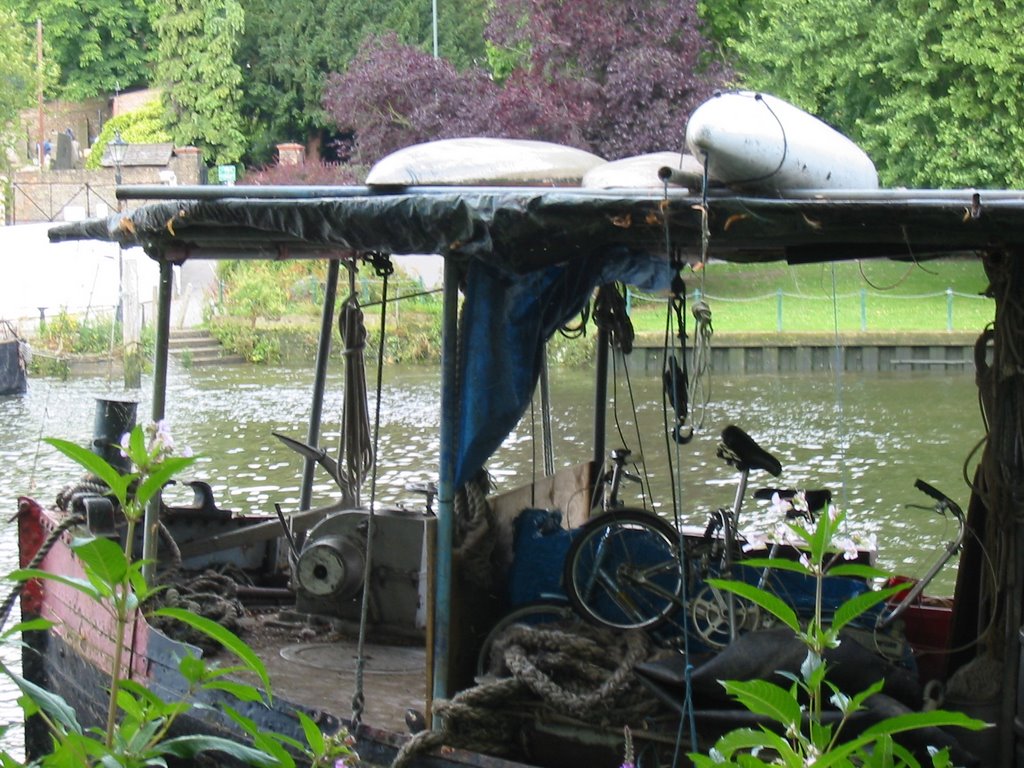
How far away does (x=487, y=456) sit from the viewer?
474 centimetres

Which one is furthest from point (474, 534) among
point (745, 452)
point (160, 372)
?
point (160, 372)

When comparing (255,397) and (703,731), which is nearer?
(703,731)

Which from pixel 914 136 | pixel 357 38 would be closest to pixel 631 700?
pixel 914 136

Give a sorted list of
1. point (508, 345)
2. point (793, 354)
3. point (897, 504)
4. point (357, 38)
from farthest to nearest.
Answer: point (357, 38)
point (793, 354)
point (897, 504)
point (508, 345)

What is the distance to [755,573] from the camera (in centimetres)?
514

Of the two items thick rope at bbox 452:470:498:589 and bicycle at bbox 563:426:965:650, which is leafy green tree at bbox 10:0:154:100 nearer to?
thick rope at bbox 452:470:498:589

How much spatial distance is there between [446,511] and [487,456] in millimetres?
255

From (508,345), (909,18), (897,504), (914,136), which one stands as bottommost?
(897,504)

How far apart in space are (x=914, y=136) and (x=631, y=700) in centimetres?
2235

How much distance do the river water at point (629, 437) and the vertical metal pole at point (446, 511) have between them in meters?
4.28

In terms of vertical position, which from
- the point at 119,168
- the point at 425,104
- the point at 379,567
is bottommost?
the point at 379,567

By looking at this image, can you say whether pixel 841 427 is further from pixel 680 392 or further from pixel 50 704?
pixel 50 704

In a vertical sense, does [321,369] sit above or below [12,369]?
above

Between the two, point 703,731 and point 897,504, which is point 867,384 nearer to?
point 897,504
